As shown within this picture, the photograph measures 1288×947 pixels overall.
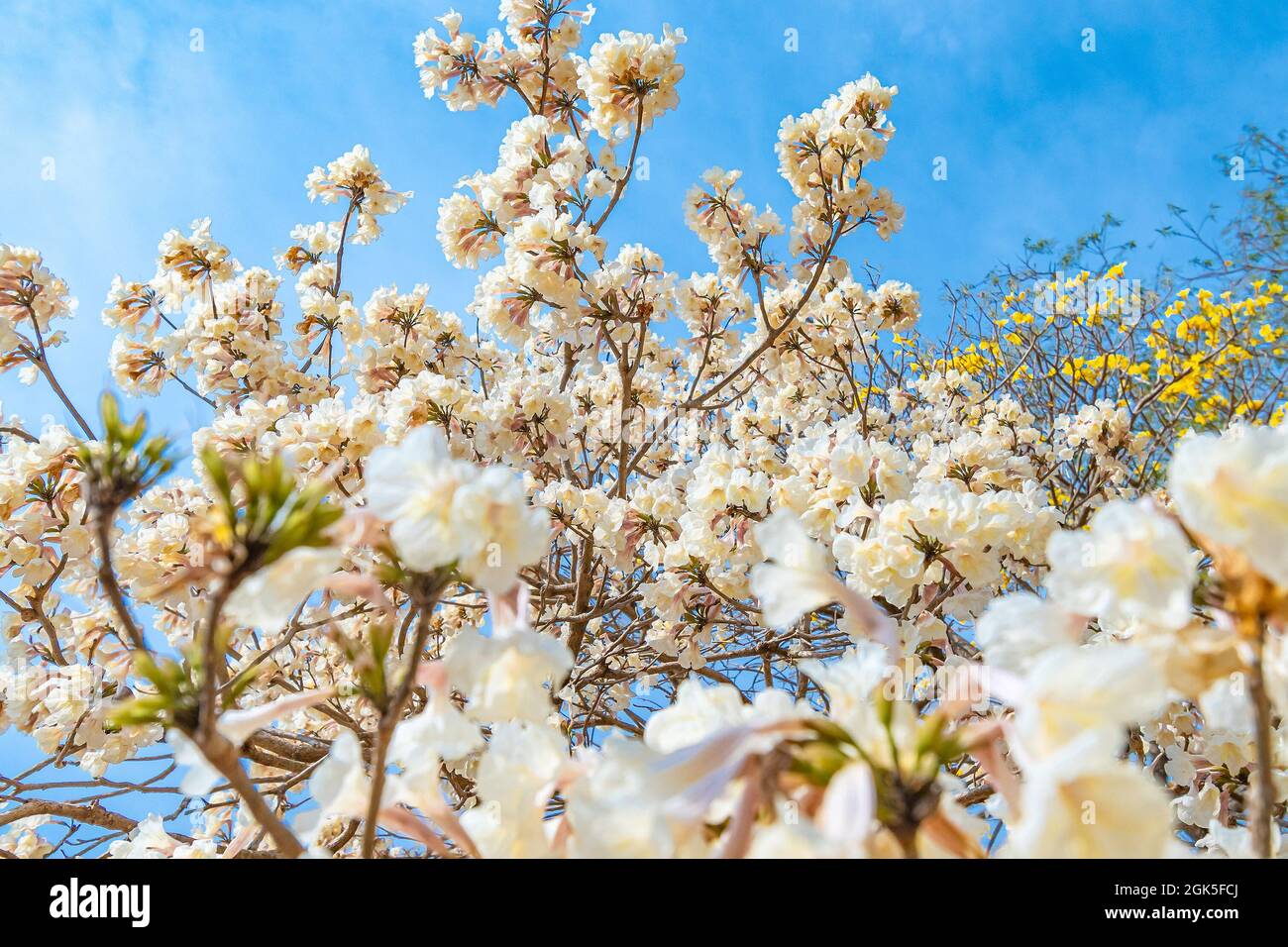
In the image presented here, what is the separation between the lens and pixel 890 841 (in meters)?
0.57

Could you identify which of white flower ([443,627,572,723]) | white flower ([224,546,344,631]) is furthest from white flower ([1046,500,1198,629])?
white flower ([224,546,344,631])

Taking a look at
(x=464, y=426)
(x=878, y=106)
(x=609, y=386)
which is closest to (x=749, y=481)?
(x=464, y=426)

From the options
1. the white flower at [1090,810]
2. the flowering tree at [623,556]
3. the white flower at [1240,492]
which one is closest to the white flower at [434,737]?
the flowering tree at [623,556]

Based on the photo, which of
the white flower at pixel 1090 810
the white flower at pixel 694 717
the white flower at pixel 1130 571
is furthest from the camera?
the white flower at pixel 694 717

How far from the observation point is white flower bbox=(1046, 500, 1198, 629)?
0.64 metres

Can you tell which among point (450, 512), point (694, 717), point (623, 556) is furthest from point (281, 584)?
point (623, 556)

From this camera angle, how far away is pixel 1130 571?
2.16ft

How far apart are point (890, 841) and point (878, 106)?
3.96 meters

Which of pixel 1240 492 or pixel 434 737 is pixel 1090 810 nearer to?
pixel 1240 492

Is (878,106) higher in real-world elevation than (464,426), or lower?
higher

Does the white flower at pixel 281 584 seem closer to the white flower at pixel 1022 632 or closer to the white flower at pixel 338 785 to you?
the white flower at pixel 338 785

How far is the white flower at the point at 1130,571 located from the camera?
0.64 m

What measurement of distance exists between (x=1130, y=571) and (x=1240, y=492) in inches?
4.1

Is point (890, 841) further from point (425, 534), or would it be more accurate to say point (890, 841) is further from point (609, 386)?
point (609, 386)
